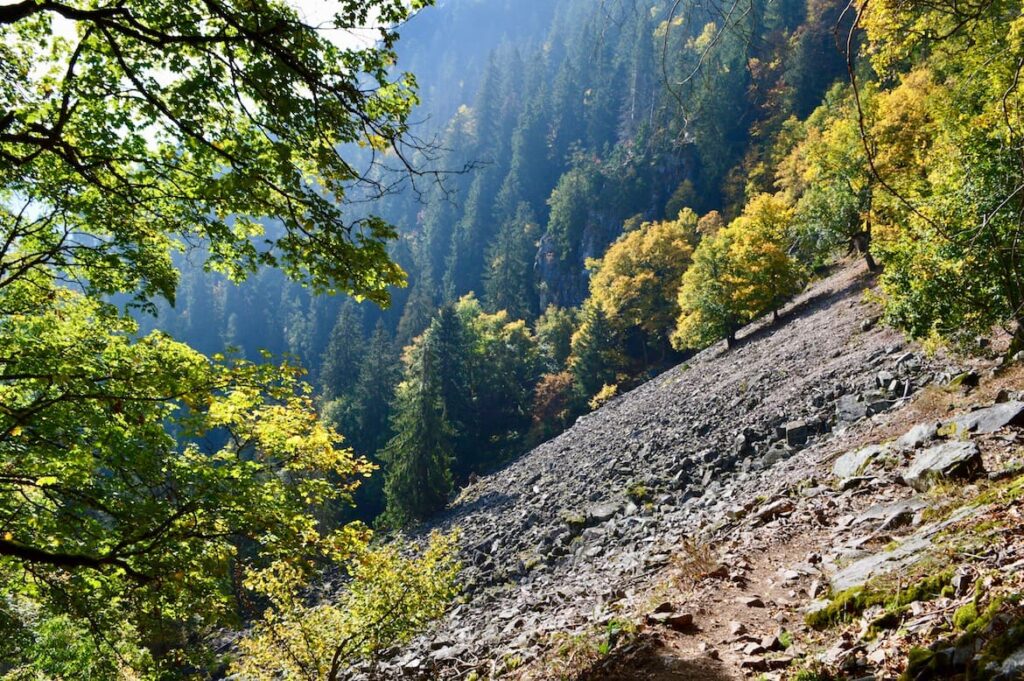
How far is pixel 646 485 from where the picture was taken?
14.4 metres

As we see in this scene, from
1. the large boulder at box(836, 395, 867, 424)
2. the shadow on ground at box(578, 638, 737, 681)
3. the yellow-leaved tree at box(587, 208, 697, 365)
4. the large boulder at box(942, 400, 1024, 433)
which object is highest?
the yellow-leaved tree at box(587, 208, 697, 365)

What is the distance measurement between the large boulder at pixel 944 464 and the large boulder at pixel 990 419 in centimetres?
39

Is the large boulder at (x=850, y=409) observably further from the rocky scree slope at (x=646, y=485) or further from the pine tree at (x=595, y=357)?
the pine tree at (x=595, y=357)

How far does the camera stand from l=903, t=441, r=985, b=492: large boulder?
5.68m

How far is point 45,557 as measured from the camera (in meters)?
3.02

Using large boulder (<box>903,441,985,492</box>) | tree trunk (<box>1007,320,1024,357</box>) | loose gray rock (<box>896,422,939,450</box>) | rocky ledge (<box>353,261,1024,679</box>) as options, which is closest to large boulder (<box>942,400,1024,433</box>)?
rocky ledge (<box>353,261,1024,679</box>)

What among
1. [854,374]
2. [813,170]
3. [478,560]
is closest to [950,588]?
[854,374]

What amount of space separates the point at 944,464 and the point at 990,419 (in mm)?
1170

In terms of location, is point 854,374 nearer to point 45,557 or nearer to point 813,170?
point 45,557

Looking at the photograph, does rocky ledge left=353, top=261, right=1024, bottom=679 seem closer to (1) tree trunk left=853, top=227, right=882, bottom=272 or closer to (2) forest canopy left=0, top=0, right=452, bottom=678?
(1) tree trunk left=853, top=227, right=882, bottom=272

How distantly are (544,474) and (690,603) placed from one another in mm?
18535

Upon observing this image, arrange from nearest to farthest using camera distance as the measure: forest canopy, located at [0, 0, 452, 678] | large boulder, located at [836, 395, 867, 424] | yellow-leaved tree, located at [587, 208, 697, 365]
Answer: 1. forest canopy, located at [0, 0, 452, 678]
2. large boulder, located at [836, 395, 867, 424]
3. yellow-leaved tree, located at [587, 208, 697, 365]

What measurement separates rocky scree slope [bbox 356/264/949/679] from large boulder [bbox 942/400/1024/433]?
347cm

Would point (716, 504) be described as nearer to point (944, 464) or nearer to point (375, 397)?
point (944, 464)
